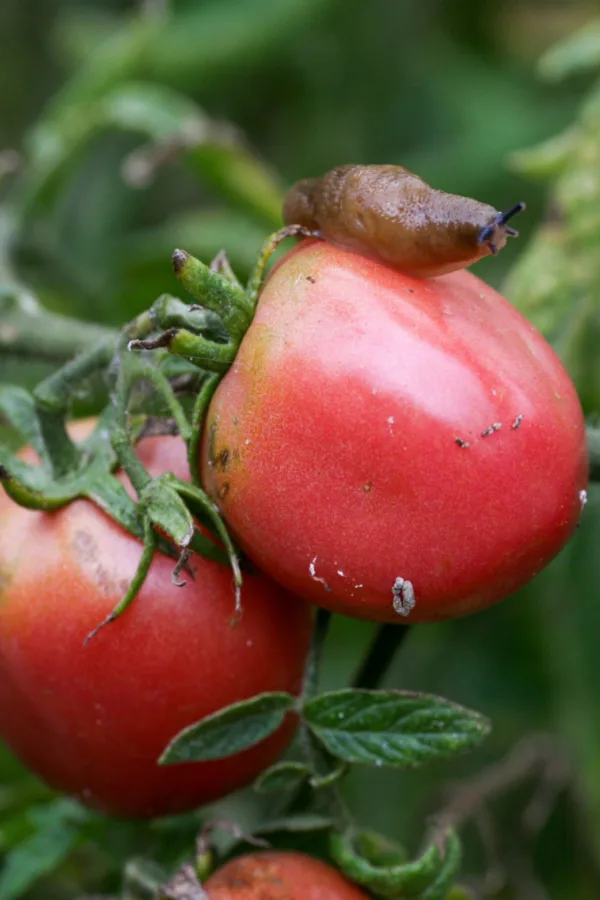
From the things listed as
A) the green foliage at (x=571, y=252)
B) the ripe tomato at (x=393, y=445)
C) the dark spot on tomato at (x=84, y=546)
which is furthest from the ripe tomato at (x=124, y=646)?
the green foliage at (x=571, y=252)

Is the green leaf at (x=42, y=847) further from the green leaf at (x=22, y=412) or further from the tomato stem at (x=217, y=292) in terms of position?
the tomato stem at (x=217, y=292)

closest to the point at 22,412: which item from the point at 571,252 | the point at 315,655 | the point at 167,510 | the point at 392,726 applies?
the point at 167,510

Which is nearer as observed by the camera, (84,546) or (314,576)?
(314,576)

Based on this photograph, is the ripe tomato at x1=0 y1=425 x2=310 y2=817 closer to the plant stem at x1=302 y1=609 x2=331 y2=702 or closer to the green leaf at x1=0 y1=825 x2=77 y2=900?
the plant stem at x1=302 y1=609 x2=331 y2=702

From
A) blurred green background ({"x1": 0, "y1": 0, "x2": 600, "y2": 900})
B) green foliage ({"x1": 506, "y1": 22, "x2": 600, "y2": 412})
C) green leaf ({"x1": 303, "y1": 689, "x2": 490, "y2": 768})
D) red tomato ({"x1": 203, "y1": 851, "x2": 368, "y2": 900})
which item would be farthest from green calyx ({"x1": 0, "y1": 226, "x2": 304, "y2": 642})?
green foliage ({"x1": 506, "y1": 22, "x2": 600, "y2": 412})

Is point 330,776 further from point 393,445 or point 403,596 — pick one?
point 393,445

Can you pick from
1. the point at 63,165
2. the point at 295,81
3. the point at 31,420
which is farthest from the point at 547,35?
the point at 31,420

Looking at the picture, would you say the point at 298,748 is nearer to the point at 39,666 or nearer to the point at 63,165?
the point at 39,666

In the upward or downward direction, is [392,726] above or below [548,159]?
below

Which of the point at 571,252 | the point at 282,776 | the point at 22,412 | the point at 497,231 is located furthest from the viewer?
the point at 571,252
